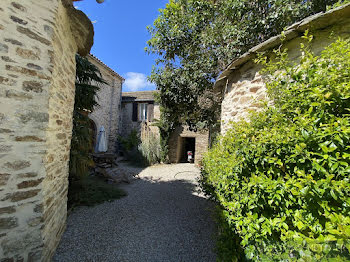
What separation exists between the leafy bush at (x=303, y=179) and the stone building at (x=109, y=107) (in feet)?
33.3

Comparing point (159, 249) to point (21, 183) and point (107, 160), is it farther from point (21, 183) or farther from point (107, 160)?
point (107, 160)

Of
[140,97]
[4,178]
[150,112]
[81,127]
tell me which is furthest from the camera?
[140,97]

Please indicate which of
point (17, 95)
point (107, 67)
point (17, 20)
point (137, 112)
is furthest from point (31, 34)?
point (137, 112)

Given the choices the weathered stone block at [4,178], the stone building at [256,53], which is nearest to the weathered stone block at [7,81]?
the weathered stone block at [4,178]

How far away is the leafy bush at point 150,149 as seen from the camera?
30.7 feet

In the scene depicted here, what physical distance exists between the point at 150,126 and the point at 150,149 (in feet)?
8.05

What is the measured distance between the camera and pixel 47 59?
182 centimetres

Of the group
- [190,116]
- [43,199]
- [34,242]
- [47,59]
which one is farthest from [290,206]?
[190,116]

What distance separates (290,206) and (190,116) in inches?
210

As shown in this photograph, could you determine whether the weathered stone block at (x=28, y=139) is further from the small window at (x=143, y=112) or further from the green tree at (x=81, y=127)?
the small window at (x=143, y=112)

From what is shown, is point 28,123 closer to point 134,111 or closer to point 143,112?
point 143,112

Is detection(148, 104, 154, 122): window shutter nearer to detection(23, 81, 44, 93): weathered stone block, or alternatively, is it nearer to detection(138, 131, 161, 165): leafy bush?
detection(138, 131, 161, 165): leafy bush

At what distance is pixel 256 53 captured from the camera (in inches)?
104

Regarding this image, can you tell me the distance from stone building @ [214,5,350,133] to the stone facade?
261 centimetres
